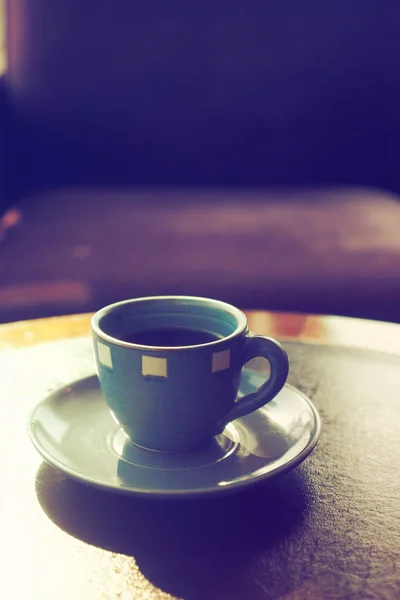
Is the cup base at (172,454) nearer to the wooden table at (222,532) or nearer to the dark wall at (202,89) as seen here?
the wooden table at (222,532)

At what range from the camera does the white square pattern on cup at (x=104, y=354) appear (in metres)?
0.44

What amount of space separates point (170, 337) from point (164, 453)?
0.28 ft

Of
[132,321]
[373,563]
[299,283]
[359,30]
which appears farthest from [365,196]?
[373,563]

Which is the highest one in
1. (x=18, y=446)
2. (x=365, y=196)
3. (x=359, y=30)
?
(x=359, y=30)

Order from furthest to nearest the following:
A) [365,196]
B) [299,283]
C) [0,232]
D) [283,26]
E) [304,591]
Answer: [283,26] → [365,196] → [0,232] → [299,283] → [304,591]

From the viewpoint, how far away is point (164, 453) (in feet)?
1.48

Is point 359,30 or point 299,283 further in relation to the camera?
point 359,30

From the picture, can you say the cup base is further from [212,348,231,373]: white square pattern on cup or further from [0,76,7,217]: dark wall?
[0,76,7,217]: dark wall

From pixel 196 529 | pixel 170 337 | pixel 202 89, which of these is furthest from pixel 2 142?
pixel 196 529

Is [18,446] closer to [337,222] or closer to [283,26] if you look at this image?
[337,222]

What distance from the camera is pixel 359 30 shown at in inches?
67.5

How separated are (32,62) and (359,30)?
0.85m

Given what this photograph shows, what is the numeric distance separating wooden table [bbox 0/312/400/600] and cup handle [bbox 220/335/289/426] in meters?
0.06

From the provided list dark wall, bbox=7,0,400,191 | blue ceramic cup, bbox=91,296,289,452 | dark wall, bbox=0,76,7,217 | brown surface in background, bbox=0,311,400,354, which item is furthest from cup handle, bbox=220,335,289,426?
dark wall, bbox=7,0,400,191
